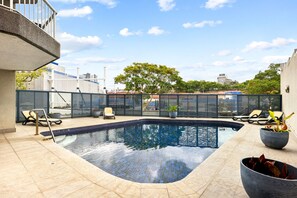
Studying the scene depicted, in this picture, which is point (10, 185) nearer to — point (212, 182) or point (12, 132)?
point (212, 182)

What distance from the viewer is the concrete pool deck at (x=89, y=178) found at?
2.79m

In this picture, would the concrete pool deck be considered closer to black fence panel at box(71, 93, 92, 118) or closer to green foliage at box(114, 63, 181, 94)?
black fence panel at box(71, 93, 92, 118)

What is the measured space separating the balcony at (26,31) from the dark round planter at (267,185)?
4234 mm

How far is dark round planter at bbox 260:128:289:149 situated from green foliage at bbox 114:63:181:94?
1589 centimetres

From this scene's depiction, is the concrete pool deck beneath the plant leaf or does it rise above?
beneath

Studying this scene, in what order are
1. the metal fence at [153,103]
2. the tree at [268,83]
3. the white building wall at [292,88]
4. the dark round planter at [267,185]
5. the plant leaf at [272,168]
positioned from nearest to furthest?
1. the dark round planter at [267,185]
2. the plant leaf at [272,168]
3. the white building wall at [292,88]
4. the metal fence at [153,103]
5. the tree at [268,83]

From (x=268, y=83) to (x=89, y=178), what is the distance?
68.5ft

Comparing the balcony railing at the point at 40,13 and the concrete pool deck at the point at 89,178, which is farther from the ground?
the balcony railing at the point at 40,13

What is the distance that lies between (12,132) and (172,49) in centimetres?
1519

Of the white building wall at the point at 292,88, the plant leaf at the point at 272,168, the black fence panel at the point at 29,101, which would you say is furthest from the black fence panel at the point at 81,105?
the plant leaf at the point at 272,168

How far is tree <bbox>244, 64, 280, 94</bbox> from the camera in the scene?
19.0 metres

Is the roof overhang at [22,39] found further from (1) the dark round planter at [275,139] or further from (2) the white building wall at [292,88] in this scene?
(2) the white building wall at [292,88]

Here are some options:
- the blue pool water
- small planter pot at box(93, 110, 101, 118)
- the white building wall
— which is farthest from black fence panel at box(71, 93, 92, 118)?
the white building wall

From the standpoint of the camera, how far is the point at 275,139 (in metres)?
5.14
